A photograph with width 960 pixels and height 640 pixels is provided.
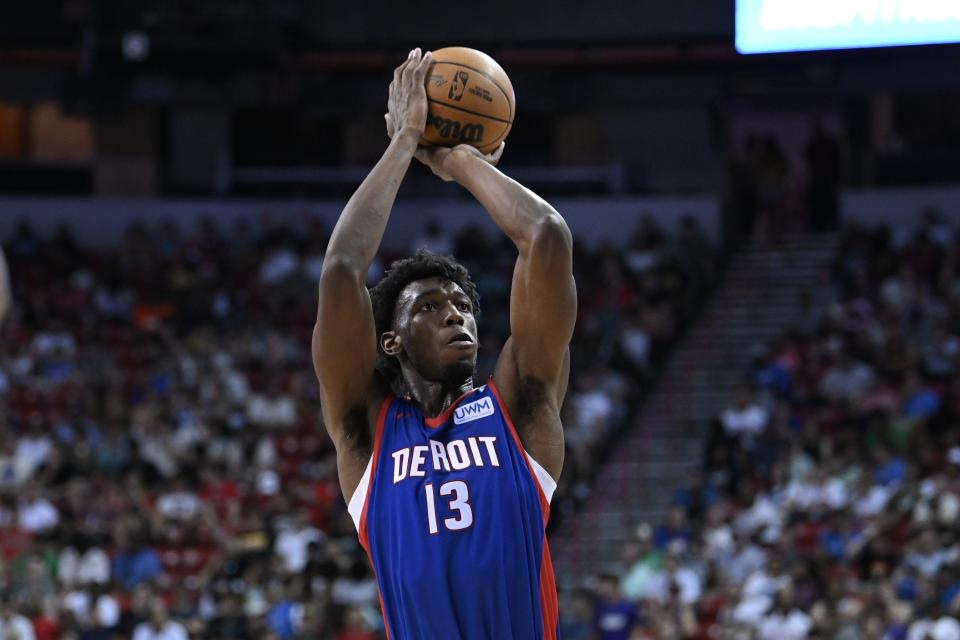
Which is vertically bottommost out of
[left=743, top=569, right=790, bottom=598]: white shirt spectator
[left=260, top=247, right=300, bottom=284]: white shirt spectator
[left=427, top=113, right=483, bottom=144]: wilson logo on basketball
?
[left=743, top=569, right=790, bottom=598]: white shirt spectator

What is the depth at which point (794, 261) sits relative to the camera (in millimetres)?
20359

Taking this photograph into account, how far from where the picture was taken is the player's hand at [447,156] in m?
4.41

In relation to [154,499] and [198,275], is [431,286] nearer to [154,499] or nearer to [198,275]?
[154,499]

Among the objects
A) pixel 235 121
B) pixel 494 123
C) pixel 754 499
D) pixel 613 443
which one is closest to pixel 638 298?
pixel 613 443

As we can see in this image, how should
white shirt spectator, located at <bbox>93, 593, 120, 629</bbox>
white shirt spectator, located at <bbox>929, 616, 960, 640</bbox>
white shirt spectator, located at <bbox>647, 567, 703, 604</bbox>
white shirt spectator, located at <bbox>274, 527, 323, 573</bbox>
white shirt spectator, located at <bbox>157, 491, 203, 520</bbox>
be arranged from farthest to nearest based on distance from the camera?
white shirt spectator, located at <bbox>157, 491, 203, 520</bbox>, white shirt spectator, located at <bbox>274, 527, 323, 573</bbox>, white shirt spectator, located at <bbox>93, 593, 120, 629</bbox>, white shirt spectator, located at <bbox>647, 567, 703, 604</bbox>, white shirt spectator, located at <bbox>929, 616, 960, 640</bbox>

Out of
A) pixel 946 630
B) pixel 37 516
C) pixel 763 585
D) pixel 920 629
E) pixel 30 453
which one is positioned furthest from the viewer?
pixel 30 453

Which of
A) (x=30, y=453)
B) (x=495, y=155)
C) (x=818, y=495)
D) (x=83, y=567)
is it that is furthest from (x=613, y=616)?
(x=495, y=155)

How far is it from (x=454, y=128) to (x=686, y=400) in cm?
1387

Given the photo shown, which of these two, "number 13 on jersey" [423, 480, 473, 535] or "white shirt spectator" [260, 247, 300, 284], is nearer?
"number 13 on jersey" [423, 480, 473, 535]

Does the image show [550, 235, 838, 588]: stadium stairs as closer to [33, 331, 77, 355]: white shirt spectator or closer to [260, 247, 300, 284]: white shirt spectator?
[260, 247, 300, 284]: white shirt spectator

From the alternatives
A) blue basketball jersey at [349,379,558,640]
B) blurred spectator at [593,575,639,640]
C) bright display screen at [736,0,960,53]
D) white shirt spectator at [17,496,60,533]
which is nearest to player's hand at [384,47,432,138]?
blue basketball jersey at [349,379,558,640]

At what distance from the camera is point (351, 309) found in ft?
13.1

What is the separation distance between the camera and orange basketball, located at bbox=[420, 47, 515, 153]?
4461 millimetres

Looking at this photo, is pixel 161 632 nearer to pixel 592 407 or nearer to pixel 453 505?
pixel 592 407
